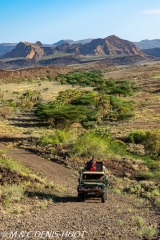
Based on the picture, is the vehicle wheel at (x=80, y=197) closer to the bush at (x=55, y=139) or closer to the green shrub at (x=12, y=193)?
the green shrub at (x=12, y=193)

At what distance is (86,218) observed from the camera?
1071 centimetres

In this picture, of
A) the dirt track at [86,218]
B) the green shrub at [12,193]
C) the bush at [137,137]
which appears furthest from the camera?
the bush at [137,137]

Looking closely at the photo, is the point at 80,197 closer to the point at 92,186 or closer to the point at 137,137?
the point at 92,186

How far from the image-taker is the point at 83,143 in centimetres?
2227

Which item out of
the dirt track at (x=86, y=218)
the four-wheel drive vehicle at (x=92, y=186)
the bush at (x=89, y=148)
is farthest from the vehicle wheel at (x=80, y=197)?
the bush at (x=89, y=148)

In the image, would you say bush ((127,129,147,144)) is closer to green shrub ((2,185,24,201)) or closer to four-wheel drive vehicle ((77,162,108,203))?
four-wheel drive vehicle ((77,162,108,203))

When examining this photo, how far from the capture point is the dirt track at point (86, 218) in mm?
9014

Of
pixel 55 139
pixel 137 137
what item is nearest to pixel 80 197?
pixel 55 139

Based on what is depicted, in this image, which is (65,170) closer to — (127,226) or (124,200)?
(124,200)

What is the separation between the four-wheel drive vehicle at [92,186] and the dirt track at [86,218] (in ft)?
1.13

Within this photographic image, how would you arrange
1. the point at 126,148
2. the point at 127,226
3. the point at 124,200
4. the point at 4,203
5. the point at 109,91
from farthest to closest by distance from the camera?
the point at 109,91
the point at 126,148
the point at 124,200
the point at 4,203
the point at 127,226

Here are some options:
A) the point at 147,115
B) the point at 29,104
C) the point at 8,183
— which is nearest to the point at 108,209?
the point at 8,183

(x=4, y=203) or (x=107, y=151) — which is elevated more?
(x=4, y=203)

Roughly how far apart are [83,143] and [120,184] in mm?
5881
